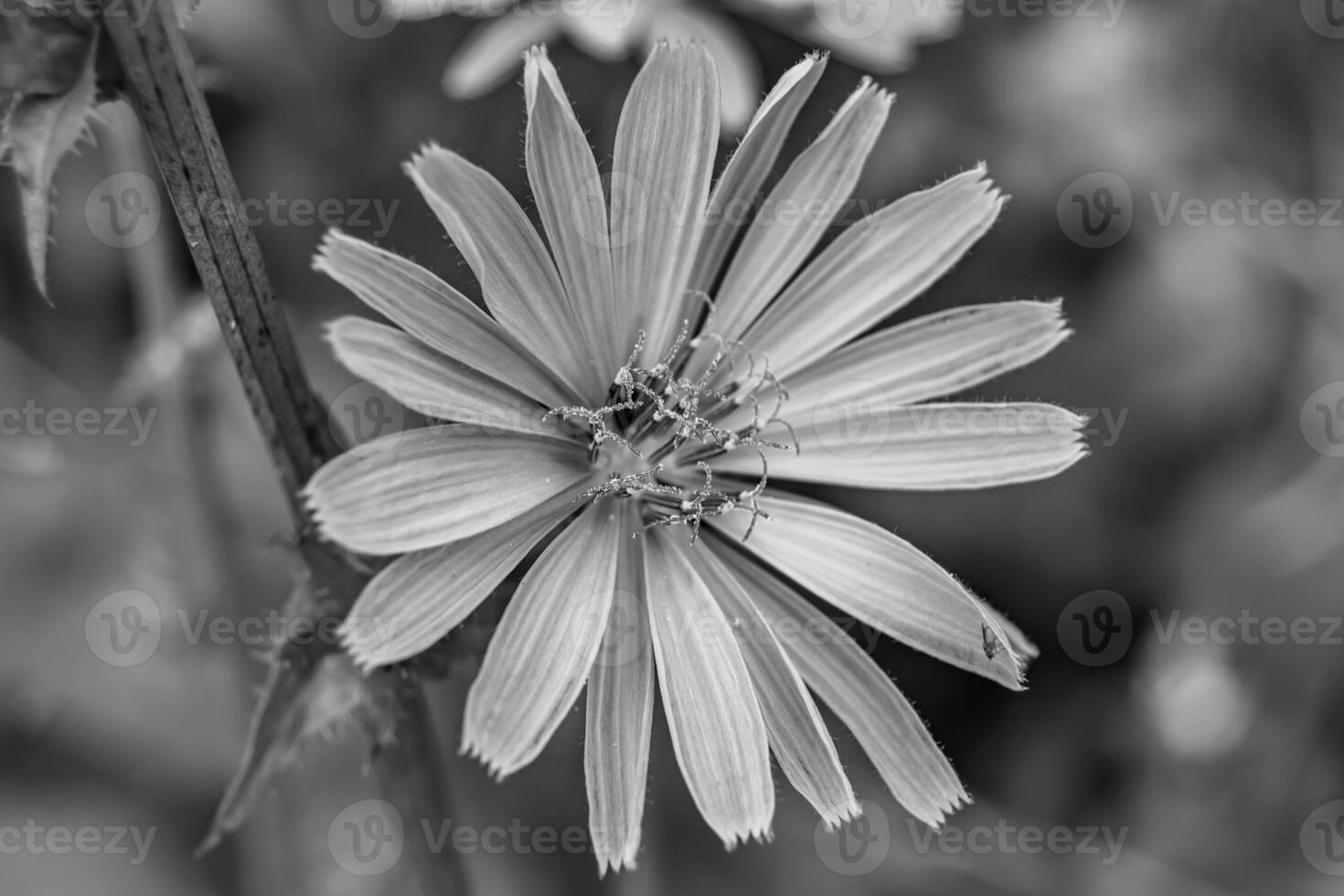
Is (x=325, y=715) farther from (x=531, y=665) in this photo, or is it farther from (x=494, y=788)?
(x=494, y=788)

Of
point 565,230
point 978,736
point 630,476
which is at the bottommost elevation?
point 978,736

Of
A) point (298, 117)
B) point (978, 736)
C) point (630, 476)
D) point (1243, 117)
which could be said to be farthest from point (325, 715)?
point (1243, 117)

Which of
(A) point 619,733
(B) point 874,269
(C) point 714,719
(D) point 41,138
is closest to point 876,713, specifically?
(C) point 714,719

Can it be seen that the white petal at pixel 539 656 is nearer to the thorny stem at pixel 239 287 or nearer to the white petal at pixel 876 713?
the thorny stem at pixel 239 287

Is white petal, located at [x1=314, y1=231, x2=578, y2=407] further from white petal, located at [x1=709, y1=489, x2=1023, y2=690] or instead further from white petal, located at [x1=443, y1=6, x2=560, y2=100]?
white petal, located at [x1=443, y1=6, x2=560, y2=100]

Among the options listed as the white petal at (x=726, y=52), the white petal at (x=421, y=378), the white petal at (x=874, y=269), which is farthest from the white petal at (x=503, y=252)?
the white petal at (x=726, y=52)

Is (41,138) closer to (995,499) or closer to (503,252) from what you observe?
(503,252)

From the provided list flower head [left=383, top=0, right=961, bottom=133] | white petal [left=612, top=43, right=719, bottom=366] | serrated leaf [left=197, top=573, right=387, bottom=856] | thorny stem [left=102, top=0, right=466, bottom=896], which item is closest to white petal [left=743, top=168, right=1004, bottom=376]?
white petal [left=612, top=43, right=719, bottom=366]
